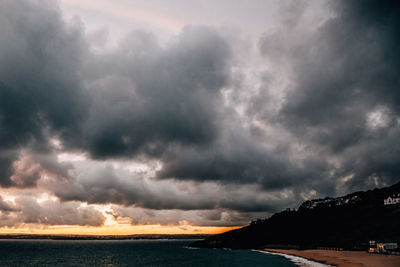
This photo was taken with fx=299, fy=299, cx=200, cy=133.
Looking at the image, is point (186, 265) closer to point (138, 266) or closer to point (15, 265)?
point (138, 266)

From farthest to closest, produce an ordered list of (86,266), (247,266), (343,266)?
(86,266) → (247,266) → (343,266)

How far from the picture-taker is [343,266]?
94375mm

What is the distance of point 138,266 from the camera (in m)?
131

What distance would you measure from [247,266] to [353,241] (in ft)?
323

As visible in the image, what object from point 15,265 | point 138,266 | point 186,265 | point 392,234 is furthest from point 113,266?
point 392,234

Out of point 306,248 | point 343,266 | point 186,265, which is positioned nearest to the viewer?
point 343,266

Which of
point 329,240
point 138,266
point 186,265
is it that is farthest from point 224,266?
point 329,240

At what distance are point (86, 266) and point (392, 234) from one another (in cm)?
17148

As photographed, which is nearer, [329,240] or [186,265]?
[186,265]

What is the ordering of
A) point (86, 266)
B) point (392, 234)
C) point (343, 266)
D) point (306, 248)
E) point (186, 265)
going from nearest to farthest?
1. point (343, 266)
2. point (186, 265)
3. point (86, 266)
4. point (392, 234)
5. point (306, 248)

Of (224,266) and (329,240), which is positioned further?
(329,240)

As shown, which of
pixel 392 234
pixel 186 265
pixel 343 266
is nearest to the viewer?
pixel 343 266

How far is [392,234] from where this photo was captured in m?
178

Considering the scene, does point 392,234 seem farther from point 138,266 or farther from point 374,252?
point 138,266
